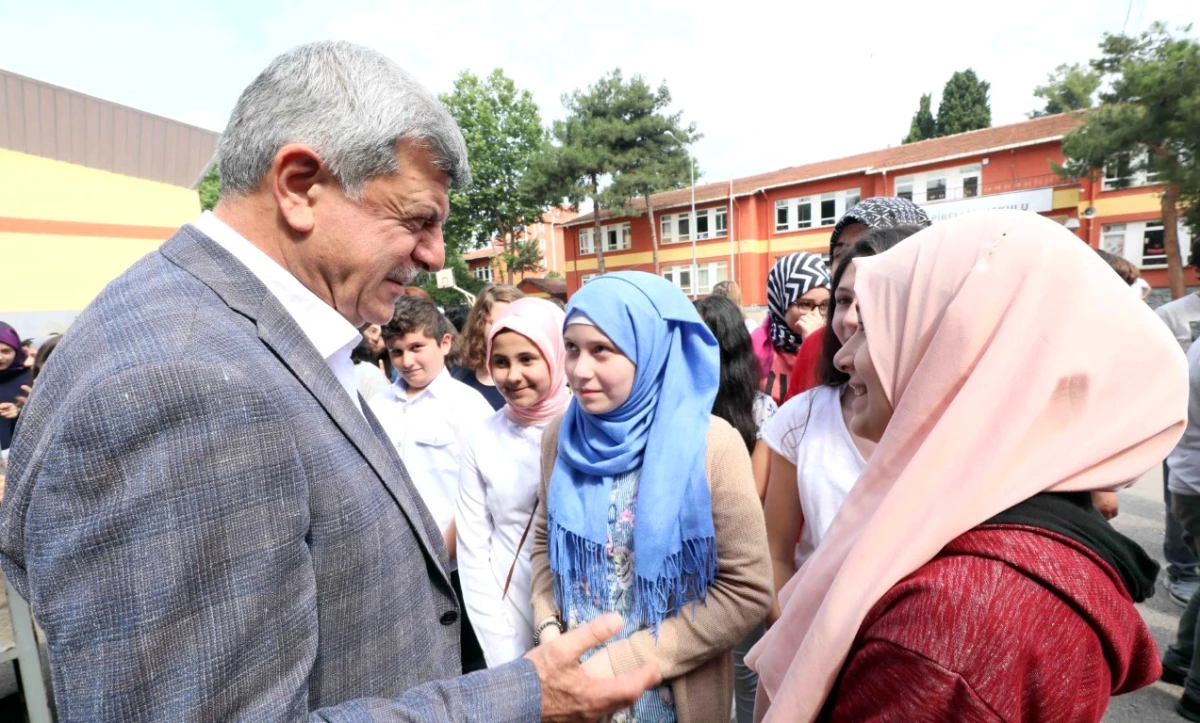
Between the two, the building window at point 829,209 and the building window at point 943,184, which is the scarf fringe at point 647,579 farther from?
the building window at point 829,209

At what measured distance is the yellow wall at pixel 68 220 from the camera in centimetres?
1213

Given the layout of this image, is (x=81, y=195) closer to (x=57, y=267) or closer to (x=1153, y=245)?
(x=57, y=267)

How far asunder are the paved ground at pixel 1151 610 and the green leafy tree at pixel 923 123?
56.0 meters

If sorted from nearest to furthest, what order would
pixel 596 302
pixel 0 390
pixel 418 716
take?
pixel 418 716 → pixel 596 302 → pixel 0 390

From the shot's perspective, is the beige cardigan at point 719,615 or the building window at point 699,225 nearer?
the beige cardigan at point 719,615

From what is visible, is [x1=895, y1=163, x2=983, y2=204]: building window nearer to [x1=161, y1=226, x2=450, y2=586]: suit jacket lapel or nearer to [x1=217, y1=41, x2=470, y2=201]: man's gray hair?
[x1=217, y1=41, x2=470, y2=201]: man's gray hair

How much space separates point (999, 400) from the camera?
968mm

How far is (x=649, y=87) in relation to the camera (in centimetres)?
3209

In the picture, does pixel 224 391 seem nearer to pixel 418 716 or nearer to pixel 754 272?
pixel 418 716

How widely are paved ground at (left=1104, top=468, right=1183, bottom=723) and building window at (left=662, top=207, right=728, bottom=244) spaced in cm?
2753

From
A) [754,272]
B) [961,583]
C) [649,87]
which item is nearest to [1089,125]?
[754,272]

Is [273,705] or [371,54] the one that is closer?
[273,705]

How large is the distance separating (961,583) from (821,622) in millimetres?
250

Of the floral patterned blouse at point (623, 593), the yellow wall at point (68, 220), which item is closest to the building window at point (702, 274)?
the yellow wall at point (68, 220)
